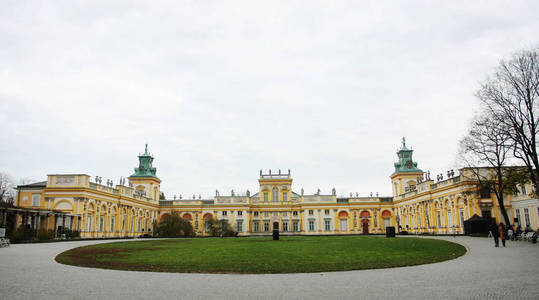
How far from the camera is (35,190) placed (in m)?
47.9

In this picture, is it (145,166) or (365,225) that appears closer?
(365,225)

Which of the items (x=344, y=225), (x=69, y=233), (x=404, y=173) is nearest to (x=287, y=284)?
(x=69, y=233)

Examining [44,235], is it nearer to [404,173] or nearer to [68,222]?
[68,222]

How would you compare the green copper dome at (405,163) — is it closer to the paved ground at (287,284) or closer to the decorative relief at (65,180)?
the decorative relief at (65,180)

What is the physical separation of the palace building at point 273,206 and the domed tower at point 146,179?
9 cm

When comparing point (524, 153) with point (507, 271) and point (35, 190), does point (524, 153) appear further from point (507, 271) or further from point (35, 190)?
point (35, 190)

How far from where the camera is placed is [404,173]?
232 feet

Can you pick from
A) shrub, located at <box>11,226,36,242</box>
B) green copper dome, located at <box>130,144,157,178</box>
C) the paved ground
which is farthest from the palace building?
the paved ground

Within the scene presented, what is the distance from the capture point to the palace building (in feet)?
152

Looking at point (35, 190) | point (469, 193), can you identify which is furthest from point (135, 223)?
point (469, 193)

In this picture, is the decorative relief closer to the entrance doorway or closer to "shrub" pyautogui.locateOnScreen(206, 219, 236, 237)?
"shrub" pyautogui.locateOnScreen(206, 219, 236, 237)

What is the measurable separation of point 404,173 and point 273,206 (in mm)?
25009

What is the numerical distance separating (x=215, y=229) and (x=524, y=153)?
51.0m

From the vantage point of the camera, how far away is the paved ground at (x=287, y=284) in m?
9.30
